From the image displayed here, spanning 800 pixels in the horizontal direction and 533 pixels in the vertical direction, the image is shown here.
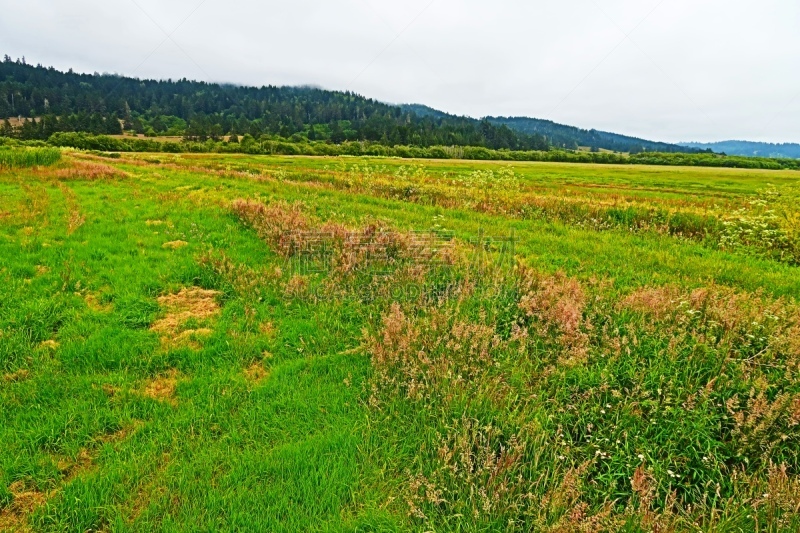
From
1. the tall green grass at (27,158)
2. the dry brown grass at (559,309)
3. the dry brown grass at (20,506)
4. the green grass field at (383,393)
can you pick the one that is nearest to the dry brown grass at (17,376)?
the green grass field at (383,393)

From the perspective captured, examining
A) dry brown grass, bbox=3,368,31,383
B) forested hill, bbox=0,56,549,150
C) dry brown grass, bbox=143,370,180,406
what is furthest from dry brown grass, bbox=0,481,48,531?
forested hill, bbox=0,56,549,150

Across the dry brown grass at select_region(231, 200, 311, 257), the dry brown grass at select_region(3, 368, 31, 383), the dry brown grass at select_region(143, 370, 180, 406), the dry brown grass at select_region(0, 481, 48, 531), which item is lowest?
the dry brown grass at select_region(0, 481, 48, 531)

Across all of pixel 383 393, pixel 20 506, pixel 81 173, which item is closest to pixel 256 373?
pixel 383 393

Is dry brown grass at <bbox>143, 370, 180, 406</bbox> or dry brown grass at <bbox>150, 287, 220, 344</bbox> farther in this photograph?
dry brown grass at <bbox>150, 287, 220, 344</bbox>

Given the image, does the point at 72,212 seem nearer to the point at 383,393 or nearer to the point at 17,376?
the point at 17,376

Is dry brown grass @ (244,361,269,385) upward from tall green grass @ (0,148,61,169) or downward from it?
downward

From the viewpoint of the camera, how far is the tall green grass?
94.7 feet

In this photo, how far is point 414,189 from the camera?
2392 centimetres

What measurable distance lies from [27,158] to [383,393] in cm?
3855

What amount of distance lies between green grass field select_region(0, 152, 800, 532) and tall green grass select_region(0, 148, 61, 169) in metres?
27.3

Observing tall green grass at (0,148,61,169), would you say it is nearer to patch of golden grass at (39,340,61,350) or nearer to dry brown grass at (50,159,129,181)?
dry brown grass at (50,159,129,181)

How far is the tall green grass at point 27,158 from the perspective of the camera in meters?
28.9

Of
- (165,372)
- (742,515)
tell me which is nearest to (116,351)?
(165,372)

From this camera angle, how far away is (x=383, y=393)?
4.99 metres
